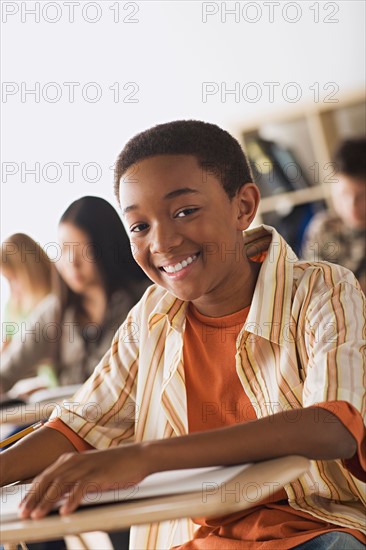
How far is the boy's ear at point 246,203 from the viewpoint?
1.54m

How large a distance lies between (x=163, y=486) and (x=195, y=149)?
67 centimetres

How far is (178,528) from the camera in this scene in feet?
4.85

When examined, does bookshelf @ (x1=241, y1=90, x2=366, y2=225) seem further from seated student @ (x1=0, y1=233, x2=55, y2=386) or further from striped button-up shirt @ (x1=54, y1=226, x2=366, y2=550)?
striped button-up shirt @ (x1=54, y1=226, x2=366, y2=550)

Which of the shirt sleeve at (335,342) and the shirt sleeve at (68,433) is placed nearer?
the shirt sleeve at (335,342)

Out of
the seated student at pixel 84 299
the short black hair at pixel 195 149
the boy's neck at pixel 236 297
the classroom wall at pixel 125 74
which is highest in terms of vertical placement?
the classroom wall at pixel 125 74

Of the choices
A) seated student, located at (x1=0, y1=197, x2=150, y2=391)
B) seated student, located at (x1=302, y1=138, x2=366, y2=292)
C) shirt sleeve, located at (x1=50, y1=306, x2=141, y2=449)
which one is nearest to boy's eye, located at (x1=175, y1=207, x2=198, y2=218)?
shirt sleeve, located at (x1=50, y1=306, x2=141, y2=449)

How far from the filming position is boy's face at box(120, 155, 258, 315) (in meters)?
1.38

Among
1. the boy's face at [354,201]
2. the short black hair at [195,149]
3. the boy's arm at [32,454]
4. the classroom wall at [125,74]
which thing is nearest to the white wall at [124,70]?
the classroom wall at [125,74]

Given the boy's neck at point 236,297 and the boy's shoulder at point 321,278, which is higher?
the boy's shoulder at point 321,278

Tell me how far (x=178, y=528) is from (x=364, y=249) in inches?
99.4

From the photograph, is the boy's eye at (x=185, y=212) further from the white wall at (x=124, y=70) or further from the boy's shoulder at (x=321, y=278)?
the white wall at (x=124, y=70)

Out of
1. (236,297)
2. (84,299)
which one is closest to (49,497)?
(236,297)

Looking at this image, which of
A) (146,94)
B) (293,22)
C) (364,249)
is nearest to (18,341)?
(364,249)

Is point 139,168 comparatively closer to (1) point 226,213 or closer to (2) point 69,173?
(1) point 226,213
